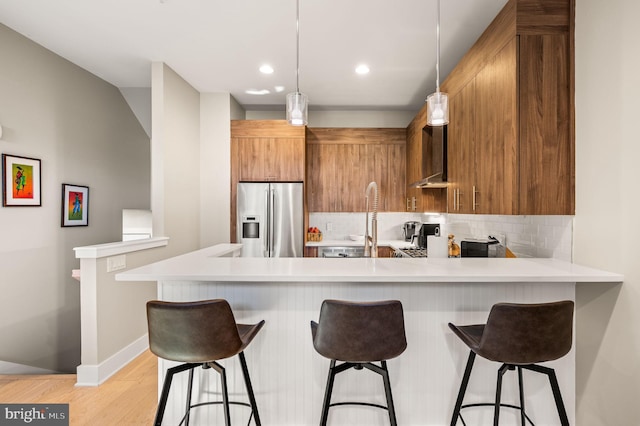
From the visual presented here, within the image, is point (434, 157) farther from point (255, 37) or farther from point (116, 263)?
point (116, 263)

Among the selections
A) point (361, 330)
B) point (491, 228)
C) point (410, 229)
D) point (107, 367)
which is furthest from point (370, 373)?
point (410, 229)

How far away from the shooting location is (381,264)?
204cm

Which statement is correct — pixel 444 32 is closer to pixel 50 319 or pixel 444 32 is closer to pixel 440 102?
pixel 440 102

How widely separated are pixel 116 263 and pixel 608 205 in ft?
11.1

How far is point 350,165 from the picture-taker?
493cm

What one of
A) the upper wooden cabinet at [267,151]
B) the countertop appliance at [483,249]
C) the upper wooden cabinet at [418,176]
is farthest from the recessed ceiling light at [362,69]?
the countertop appliance at [483,249]

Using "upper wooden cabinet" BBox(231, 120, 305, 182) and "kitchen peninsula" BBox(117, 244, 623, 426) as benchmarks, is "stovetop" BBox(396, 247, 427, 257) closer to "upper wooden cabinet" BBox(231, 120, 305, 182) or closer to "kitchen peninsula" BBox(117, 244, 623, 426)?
"upper wooden cabinet" BBox(231, 120, 305, 182)

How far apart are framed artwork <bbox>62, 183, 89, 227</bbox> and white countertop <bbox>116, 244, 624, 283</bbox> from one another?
6.92 ft

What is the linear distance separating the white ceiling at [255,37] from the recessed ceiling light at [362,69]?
0.06m

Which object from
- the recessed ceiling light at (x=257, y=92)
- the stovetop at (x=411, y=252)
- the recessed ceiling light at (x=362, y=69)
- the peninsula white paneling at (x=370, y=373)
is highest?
the recessed ceiling light at (x=257, y=92)

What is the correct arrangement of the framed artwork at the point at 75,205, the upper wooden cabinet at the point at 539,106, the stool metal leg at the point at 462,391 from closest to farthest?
1. the stool metal leg at the point at 462,391
2. the upper wooden cabinet at the point at 539,106
3. the framed artwork at the point at 75,205

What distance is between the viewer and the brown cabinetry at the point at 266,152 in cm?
445

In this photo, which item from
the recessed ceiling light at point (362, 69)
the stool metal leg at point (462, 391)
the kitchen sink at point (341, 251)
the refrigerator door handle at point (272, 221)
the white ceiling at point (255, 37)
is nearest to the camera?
the stool metal leg at point (462, 391)

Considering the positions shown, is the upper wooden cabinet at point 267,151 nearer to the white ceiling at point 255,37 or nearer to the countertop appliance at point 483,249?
the white ceiling at point 255,37
